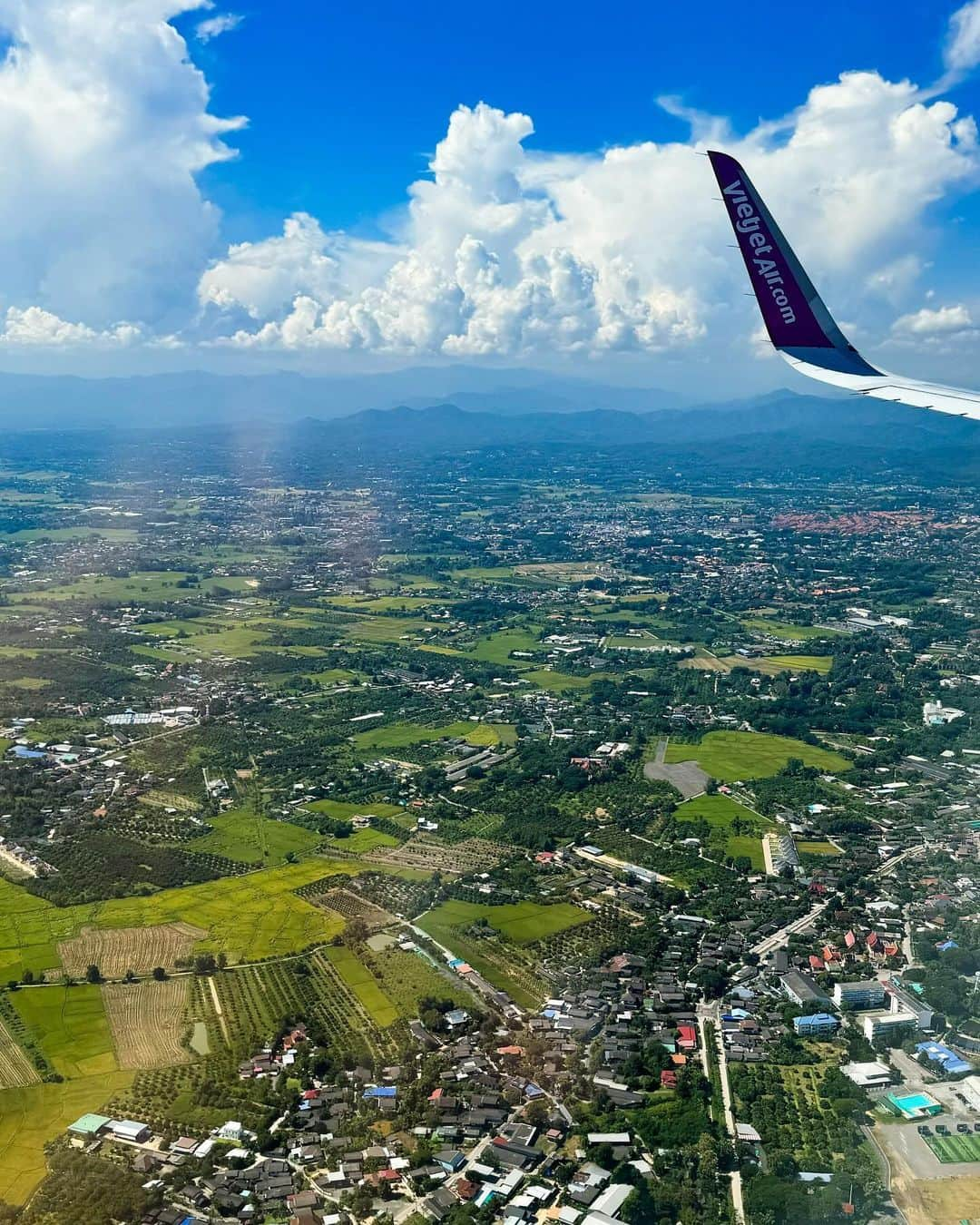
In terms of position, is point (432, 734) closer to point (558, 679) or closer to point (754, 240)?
point (558, 679)

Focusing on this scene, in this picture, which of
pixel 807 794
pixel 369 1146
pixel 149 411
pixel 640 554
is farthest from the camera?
pixel 149 411

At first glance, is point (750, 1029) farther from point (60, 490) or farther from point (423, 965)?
point (60, 490)

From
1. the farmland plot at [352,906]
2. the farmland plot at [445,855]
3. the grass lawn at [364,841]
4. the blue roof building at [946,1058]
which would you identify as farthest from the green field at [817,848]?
the farmland plot at [352,906]

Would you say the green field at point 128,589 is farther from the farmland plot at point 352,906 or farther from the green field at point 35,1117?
the green field at point 35,1117

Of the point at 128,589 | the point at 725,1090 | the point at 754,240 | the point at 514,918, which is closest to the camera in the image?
the point at 754,240

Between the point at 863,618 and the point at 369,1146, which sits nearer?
the point at 369,1146

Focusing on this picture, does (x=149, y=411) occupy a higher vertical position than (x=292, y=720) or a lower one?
higher

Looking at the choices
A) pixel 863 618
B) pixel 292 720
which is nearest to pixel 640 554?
pixel 863 618

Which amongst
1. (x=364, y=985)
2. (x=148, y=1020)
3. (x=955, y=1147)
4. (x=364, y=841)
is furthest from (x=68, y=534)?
(x=955, y=1147)
